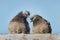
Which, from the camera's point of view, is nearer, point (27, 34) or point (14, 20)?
point (27, 34)

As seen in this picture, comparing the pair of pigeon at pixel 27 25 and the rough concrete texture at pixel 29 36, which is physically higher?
the pair of pigeon at pixel 27 25

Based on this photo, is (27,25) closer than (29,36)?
No

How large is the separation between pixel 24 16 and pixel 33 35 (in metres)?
0.82

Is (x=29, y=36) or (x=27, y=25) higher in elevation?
(x=27, y=25)

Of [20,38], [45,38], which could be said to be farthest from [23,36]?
[45,38]

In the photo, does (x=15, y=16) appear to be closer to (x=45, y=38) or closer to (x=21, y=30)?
(x=21, y=30)

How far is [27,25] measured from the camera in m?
7.96

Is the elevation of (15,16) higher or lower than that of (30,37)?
higher

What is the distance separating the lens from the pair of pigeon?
7.76 m

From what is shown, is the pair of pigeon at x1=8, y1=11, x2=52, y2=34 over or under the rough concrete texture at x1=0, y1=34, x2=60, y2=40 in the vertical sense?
over

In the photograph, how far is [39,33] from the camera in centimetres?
763

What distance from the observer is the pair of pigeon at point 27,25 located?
7.76 m

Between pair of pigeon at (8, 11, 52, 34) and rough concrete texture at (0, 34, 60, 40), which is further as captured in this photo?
pair of pigeon at (8, 11, 52, 34)

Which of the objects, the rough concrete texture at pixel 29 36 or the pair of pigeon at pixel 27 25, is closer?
the rough concrete texture at pixel 29 36
